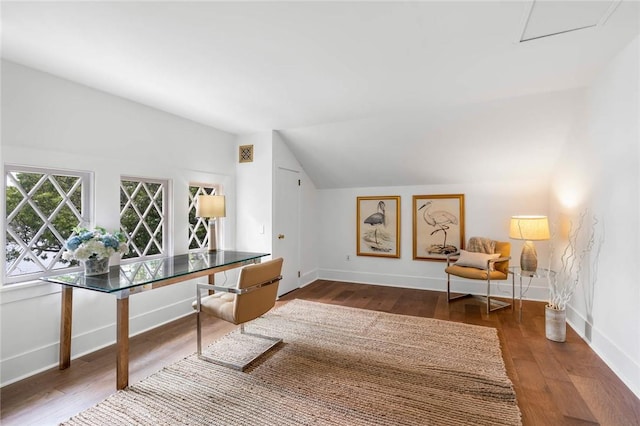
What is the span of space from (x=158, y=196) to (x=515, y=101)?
402 cm

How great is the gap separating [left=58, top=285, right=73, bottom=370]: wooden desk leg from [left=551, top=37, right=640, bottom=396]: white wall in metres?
4.18

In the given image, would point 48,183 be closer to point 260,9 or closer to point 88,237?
point 88,237

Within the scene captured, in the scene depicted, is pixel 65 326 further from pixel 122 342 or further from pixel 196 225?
pixel 196 225

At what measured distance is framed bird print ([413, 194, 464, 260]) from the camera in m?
4.57

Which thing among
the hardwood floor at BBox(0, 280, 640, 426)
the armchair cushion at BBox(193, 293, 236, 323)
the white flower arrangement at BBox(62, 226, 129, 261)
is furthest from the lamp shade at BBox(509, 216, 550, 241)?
the white flower arrangement at BBox(62, 226, 129, 261)

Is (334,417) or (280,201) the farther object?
(280,201)

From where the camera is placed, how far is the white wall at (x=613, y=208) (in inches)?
85.2

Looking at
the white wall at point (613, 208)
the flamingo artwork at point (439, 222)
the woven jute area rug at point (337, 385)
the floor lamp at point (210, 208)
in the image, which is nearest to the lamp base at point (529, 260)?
the white wall at point (613, 208)

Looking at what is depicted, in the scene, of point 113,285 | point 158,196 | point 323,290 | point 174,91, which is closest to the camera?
point 113,285

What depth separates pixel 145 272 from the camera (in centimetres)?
249

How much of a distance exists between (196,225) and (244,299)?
1879 mm

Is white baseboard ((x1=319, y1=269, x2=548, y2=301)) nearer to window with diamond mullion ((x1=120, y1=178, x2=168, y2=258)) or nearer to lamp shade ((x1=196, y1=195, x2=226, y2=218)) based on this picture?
lamp shade ((x1=196, y1=195, x2=226, y2=218))

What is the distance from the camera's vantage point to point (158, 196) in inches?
137

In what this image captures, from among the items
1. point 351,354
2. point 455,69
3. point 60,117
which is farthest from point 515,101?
point 60,117
